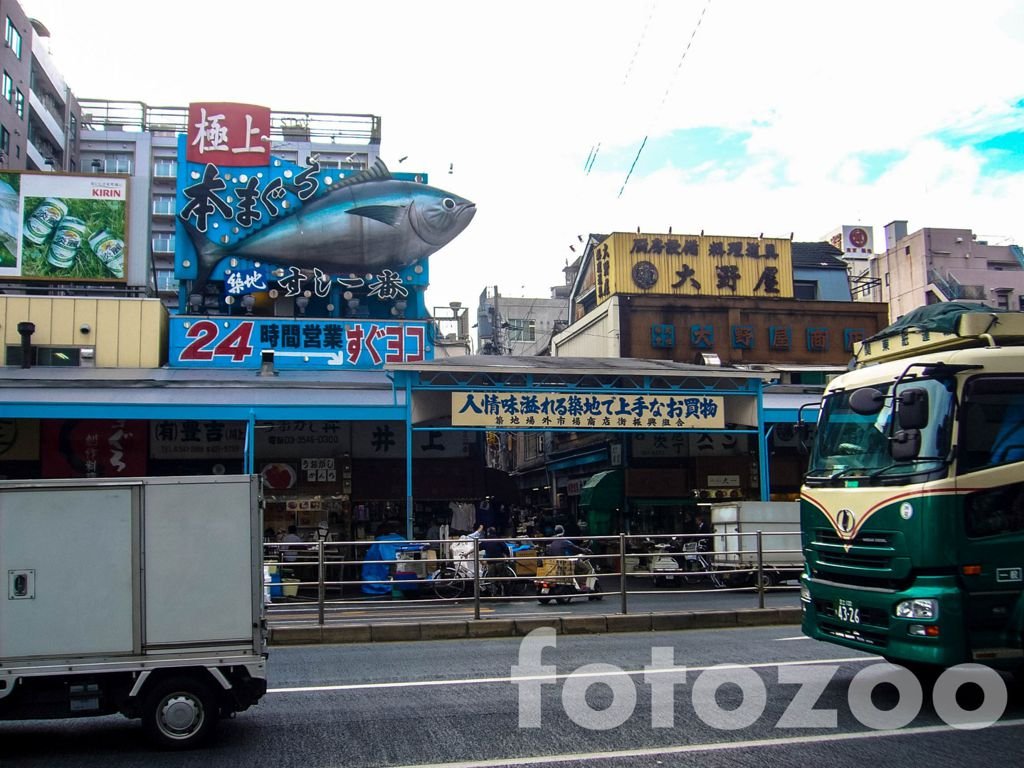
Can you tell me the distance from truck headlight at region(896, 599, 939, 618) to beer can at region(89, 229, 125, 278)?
2500 centimetres

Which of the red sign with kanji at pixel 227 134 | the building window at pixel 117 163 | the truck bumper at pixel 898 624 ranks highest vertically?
the building window at pixel 117 163

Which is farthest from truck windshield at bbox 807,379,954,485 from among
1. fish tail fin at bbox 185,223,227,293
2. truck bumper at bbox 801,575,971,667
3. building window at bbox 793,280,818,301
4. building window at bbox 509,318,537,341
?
building window at bbox 509,318,537,341

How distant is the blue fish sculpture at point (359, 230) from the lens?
90.8ft

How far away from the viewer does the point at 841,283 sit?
34.8m

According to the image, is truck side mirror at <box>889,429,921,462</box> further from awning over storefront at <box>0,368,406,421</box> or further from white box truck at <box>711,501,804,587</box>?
awning over storefront at <box>0,368,406,421</box>

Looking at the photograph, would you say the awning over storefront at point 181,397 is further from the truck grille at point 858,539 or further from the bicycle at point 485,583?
the truck grille at point 858,539

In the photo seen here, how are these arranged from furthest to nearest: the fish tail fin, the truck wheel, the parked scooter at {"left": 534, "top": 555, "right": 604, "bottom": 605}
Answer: the fish tail fin, the parked scooter at {"left": 534, "top": 555, "right": 604, "bottom": 605}, the truck wheel

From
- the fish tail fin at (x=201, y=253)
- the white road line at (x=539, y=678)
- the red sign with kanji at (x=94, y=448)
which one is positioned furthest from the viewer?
the fish tail fin at (x=201, y=253)

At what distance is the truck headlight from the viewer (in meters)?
7.37

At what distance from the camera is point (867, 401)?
8094mm

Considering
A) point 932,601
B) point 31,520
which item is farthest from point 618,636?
point 31,520

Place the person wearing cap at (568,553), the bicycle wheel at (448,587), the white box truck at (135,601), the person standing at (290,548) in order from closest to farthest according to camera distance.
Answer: the white box truck at (135,601) → the person wearing cap at (568,553) → the bicycle wheel at (448,587) → the person standing at (290,548)

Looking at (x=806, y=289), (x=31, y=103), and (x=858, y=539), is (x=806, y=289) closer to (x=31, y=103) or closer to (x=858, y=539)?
(x=858, y=539)

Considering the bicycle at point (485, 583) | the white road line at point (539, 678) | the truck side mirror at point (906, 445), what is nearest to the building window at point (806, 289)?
the bicycle at point (485, 583)
